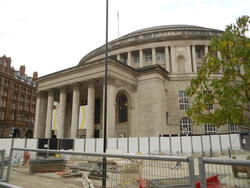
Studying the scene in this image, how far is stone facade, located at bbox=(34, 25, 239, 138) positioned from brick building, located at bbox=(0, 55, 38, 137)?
98.4 ft

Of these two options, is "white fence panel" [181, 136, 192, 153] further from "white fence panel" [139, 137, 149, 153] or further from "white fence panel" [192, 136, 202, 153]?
"white fence panel" [139, 137, 149, 153]

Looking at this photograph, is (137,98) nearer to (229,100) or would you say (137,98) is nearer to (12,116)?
(229,100)

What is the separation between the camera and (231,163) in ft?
9.77

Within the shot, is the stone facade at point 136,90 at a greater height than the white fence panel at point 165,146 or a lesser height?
greater

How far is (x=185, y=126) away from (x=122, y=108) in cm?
1203

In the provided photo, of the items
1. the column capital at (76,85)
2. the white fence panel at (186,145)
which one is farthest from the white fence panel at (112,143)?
the column capital at (76,85)

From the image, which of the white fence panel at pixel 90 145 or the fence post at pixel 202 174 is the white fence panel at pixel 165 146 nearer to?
Result: the white fence panel at pixel 90 145

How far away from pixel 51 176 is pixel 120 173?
117 inches

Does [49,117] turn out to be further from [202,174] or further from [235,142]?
[202,174]

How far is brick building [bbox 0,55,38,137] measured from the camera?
62.4 metres

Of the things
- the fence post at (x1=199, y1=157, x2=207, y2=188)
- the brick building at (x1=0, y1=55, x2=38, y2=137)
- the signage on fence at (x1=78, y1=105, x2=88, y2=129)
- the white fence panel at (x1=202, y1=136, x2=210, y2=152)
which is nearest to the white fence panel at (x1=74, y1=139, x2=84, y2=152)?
the signage on fence at (x1=78, y1=105, x2=88, y2=129)

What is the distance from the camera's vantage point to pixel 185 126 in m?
36.6

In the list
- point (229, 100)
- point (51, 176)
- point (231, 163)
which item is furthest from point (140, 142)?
point (231, 163)

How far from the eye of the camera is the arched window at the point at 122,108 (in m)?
36.1
